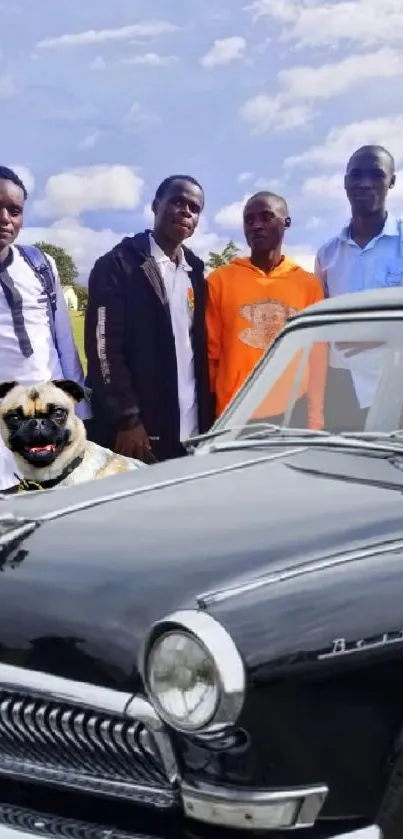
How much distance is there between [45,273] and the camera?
245 inches

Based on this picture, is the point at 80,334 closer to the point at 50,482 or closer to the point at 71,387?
the point at 71,387

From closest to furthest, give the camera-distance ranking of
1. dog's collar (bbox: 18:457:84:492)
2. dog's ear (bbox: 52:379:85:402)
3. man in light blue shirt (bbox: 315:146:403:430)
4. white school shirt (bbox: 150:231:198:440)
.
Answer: dog's collar (bbox: 18:457:84:492) → dog's ear (bbox: 52:379:85:402) → white school shirt (bbox: 150:231:198:440) → man in light blue shirt (bbox: 315:146:403:430)

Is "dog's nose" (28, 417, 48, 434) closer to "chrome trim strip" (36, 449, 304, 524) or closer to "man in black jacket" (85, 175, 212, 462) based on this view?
"man in black jacket" (85, 175, 212, 462)

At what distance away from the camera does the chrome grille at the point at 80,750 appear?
2527mm

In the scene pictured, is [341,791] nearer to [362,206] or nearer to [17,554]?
[17,554]

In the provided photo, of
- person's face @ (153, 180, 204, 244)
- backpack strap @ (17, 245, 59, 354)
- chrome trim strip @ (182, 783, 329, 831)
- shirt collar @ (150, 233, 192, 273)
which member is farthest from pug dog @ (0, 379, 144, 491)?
chrome trim strip @ (182, 783, 329, 831)

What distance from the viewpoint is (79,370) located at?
21.4 ft

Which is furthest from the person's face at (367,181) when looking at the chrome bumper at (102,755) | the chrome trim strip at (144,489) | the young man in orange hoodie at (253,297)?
the chrome bumper at (102,755)

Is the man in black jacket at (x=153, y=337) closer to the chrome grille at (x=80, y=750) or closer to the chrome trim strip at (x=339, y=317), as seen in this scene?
the chrome trim strip at (x=339, y=317)

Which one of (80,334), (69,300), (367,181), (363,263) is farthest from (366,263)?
(69,300)

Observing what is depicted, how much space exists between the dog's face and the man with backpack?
0.55 metres

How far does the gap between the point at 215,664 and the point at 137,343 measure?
3.97 metres

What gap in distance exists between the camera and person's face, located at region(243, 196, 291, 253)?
6.36m

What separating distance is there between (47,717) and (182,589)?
17.7 inches
